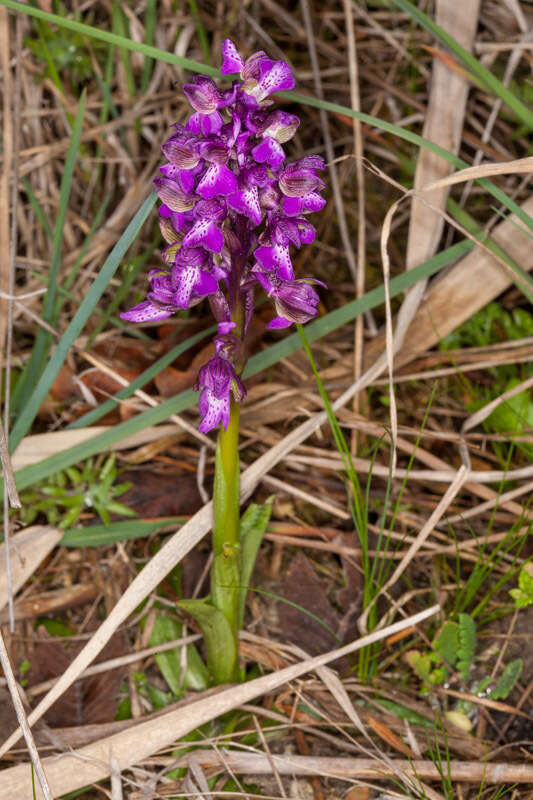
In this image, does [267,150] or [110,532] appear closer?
[267,150]

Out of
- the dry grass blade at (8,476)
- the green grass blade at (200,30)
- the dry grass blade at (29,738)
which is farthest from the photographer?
the green grass blade at (200,30)

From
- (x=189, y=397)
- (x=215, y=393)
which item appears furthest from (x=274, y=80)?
(x=189, y=397)

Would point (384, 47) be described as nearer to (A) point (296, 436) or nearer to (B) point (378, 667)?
(A) point (296, 436)

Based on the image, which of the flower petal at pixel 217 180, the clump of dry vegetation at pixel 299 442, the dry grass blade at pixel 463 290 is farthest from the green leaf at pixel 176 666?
the flower petal at pixel 217 180

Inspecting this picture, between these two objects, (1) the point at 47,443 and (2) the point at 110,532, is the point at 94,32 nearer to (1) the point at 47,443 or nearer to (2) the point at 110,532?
(1) the point at 47,443

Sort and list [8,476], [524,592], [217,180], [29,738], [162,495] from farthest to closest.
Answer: [162,495], [524,592], [8,476], [29,738], [217,180]

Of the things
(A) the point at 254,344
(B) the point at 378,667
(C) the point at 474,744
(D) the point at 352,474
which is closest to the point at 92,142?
(A) the point at 254,344

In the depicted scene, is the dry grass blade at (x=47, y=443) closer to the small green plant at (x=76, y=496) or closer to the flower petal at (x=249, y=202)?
the small green plant at (x=76, y=496)
